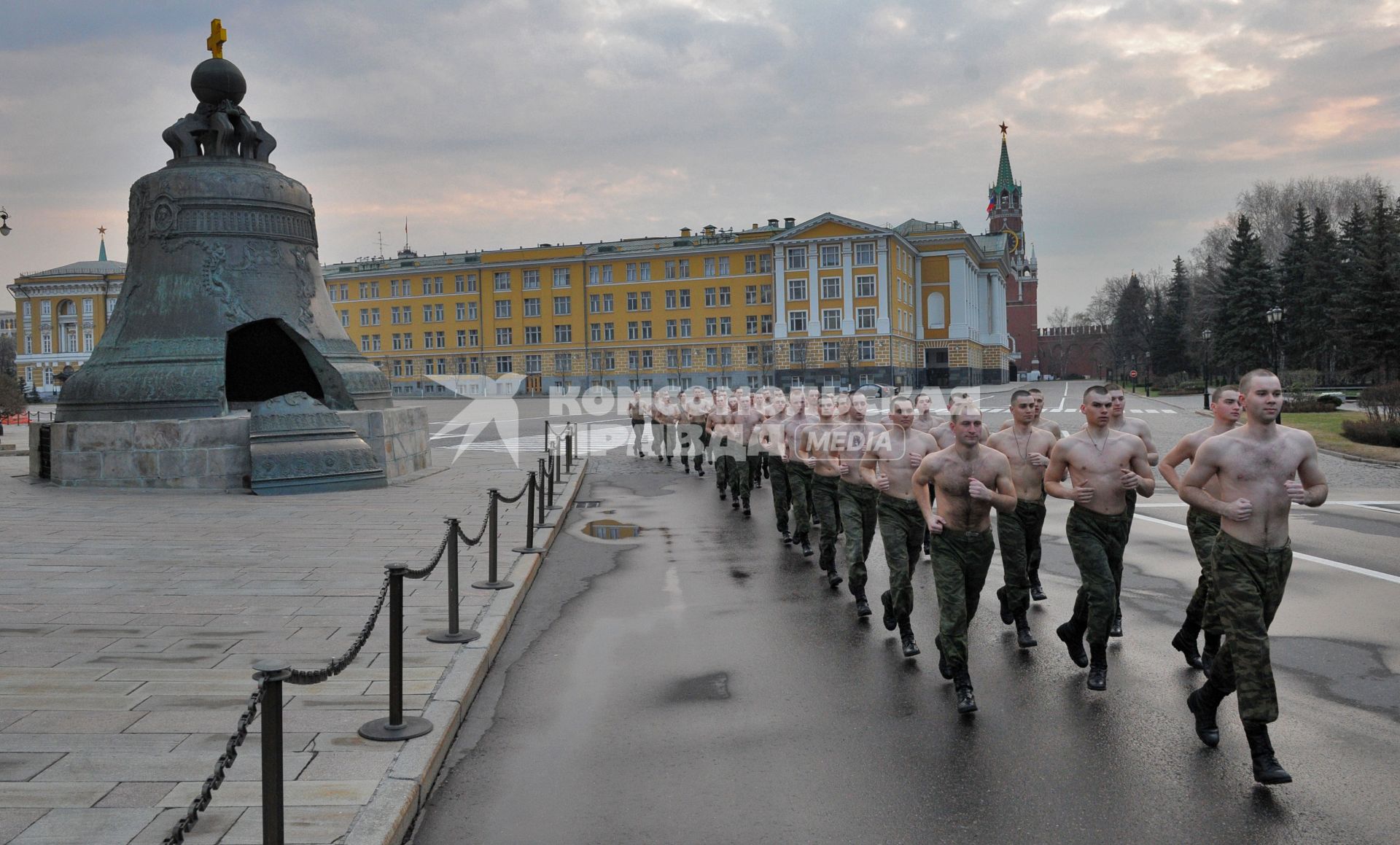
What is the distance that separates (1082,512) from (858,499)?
260cm

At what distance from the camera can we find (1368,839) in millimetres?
4355

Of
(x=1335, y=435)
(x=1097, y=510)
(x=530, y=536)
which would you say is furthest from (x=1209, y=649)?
(x=1335, y=435)

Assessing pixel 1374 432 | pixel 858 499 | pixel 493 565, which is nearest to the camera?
→ pixel 858 499

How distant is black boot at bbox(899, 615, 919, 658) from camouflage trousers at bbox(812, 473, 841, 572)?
267 centimetres

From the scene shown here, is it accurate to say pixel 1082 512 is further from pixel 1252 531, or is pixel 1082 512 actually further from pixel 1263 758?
pixel 1263 758

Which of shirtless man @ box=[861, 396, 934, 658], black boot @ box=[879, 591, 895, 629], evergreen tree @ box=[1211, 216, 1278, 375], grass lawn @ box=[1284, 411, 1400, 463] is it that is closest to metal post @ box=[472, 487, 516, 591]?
shirtless man @ box=[861, 396, 934, 658]

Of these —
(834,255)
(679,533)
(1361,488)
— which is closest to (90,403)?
(679,533)

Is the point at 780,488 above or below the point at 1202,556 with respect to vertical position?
below

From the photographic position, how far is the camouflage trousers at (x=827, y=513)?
10344 millimetres

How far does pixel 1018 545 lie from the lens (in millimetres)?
8203

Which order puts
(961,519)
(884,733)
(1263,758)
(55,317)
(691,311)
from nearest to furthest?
(1263,758)
(884,733)
(961,519)
(691,311)
(55,317)

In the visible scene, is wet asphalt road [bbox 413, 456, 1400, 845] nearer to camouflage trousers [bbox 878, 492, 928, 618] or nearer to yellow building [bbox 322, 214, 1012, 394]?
camouflage trousers [bbox 878, 492, 928, 618]

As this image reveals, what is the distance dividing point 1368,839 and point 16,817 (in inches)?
228

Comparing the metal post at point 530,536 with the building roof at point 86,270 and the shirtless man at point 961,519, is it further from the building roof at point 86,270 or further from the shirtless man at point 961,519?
the building roof at point 86,270
